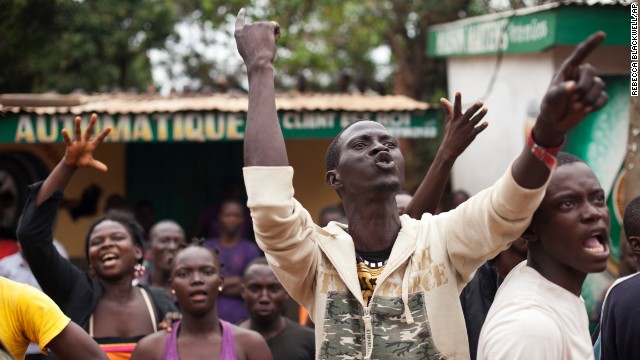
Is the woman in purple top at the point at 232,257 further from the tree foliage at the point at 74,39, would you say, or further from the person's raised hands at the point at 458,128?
the tree foliage at the point at 74,39

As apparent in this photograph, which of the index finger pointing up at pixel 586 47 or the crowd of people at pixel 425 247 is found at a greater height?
the index finger pointing up at pixel 586 47

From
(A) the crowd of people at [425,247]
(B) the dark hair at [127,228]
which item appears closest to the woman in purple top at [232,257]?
(B) the dark hair at [127,228]

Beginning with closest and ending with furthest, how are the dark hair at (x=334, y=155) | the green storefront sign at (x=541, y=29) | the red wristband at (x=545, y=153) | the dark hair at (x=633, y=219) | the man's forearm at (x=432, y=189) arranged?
the red wristband at (x=545, y=153)
the dark hair at (x=334, y=155)
the man's forearm at (x=432, y=189)
the dark hair at (x=633, y=219)
the green storefront sign at (x=541, y=29)

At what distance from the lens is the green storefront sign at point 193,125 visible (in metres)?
8.42

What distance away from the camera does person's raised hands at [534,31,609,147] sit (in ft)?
7.57

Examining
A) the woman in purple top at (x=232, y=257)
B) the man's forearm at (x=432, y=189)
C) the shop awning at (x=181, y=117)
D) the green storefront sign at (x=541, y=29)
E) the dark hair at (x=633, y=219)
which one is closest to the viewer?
the man's forearm at (x=432, y=189)

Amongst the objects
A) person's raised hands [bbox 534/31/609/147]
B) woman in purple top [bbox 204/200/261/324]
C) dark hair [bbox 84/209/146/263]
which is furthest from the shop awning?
person's raised hands [bbox 534/31/609/147]

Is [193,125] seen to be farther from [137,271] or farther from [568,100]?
[568,100]

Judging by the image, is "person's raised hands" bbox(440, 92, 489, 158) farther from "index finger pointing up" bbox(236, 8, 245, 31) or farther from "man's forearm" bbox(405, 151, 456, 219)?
"index finger pointing up" bbox(236, 8, 245, 31)

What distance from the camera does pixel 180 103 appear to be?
9836 mm

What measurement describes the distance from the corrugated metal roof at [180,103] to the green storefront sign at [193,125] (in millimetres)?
66

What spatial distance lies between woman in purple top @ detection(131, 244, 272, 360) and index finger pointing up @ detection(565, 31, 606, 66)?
2.70 meters

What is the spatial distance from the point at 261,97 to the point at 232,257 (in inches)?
184

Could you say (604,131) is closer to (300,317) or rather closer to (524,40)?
(524,40)
